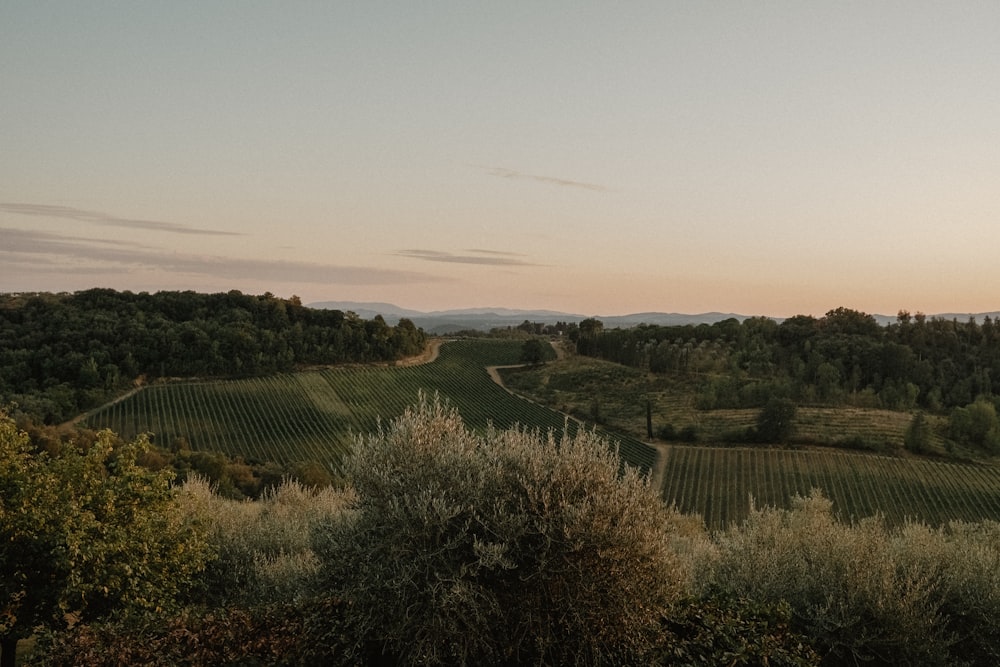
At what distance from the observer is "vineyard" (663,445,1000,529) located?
46.0m

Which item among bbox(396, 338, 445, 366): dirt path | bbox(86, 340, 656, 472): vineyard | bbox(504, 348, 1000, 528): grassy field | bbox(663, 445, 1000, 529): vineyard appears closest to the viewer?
bbox(663, 445, 1000, 529): vineyard

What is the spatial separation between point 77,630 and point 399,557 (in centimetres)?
604

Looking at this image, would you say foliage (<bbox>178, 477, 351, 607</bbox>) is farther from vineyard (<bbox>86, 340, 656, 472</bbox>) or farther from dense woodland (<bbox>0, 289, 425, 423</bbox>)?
dense woodland (<bbox>0, 289, 425, 423</bbox>)

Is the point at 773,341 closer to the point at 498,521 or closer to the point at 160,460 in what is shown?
the point at 160,460

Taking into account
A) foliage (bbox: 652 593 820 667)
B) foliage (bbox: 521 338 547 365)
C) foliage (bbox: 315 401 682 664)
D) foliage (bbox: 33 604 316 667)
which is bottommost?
foliage (bbox: 521 338 547 365)

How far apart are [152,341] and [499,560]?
75.3 metres

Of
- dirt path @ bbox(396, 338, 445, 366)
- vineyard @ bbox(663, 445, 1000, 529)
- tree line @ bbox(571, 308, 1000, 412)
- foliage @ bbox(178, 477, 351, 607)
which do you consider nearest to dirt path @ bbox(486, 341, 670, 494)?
vineyard @ bbox(663, 445, 1000, 529)

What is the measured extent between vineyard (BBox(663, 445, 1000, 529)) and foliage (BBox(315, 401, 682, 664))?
3676 cm

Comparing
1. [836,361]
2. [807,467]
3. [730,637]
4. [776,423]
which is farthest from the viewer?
[836,361]

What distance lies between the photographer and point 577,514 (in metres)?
8.85

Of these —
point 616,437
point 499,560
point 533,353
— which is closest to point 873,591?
point 499,560

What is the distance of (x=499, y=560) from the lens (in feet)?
27.5

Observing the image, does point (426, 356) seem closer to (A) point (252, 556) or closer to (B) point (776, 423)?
(B) point (776, 423)

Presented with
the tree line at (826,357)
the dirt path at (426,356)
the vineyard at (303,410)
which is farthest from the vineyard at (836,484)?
the dirt path at (426,356)
